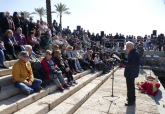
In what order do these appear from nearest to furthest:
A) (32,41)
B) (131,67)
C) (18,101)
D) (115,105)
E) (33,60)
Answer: (18,101)
(131,67)
(115,105)
(33,60)
(32,41)

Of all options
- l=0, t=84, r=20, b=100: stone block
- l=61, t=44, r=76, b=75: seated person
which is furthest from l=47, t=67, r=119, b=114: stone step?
l=61, t=44, r=76, b=75: seated person

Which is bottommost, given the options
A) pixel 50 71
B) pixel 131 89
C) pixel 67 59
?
pixel 131 89

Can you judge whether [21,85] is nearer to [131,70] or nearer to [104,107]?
[104,107]

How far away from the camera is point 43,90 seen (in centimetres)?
375

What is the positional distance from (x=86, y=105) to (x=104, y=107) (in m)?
0.52

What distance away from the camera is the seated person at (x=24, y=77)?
3307 mm

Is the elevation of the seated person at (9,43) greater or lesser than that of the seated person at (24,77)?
greater

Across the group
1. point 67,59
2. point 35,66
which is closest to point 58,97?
point 35,66

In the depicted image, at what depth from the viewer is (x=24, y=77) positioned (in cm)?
348

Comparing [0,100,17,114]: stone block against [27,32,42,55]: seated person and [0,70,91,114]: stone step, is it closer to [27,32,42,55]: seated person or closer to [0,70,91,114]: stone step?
[0,70,91,114]: stone step

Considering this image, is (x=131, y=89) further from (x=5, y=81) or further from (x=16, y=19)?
(x=16, y=19)

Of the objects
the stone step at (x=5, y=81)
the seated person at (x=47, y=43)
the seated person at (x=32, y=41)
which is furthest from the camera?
the seated person at (x=47, y=43)

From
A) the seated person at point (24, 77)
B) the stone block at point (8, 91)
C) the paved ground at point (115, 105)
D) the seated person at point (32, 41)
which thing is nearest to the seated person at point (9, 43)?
the seated person at point (32, 41)

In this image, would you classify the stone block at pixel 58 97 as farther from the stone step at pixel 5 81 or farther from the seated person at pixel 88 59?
the seated person at pixel 88 59
